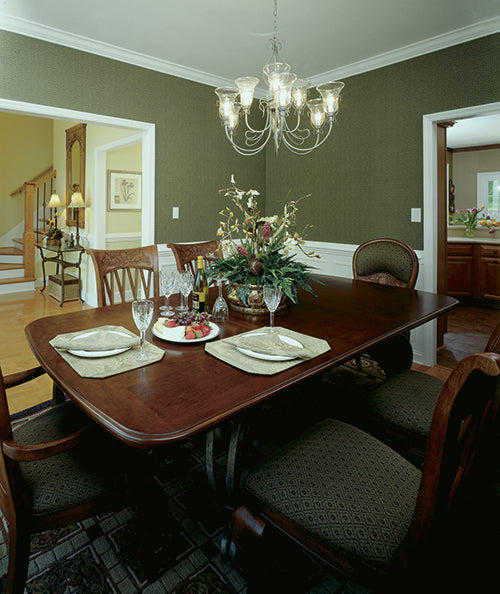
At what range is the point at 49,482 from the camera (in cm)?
113

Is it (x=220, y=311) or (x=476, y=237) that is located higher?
(x=476, y=237)

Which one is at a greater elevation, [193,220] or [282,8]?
[282,8]

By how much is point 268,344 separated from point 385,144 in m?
2.91

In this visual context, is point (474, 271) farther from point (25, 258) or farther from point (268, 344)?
point (25, 258)

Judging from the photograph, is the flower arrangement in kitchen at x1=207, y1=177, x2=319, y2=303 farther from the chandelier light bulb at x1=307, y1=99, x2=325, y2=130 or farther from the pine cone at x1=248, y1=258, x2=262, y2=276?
the chandelier light bulb at x1=307, y1=99, x2=325, y2=130

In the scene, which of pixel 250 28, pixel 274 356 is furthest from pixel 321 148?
pixel 274 356

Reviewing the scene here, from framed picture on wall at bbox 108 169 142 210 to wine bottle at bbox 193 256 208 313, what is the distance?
4.05m

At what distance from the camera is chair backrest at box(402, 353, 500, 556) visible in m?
0.77

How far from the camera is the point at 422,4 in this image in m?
2.54

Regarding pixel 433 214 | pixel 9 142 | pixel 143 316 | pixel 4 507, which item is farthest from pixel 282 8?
pixel 9 142

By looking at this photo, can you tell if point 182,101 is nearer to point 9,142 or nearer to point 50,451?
point 50,451

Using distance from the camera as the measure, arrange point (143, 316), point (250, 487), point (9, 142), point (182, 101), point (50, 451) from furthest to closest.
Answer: point (9, 142)
point (182, 101)
point (143, 316)
point (250, 487)
point (50, 451)

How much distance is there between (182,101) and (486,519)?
3950 mm

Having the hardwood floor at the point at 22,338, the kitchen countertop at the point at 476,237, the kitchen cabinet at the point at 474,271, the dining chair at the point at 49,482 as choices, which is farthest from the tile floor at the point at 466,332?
the hardwood floor at the point at 22,338
